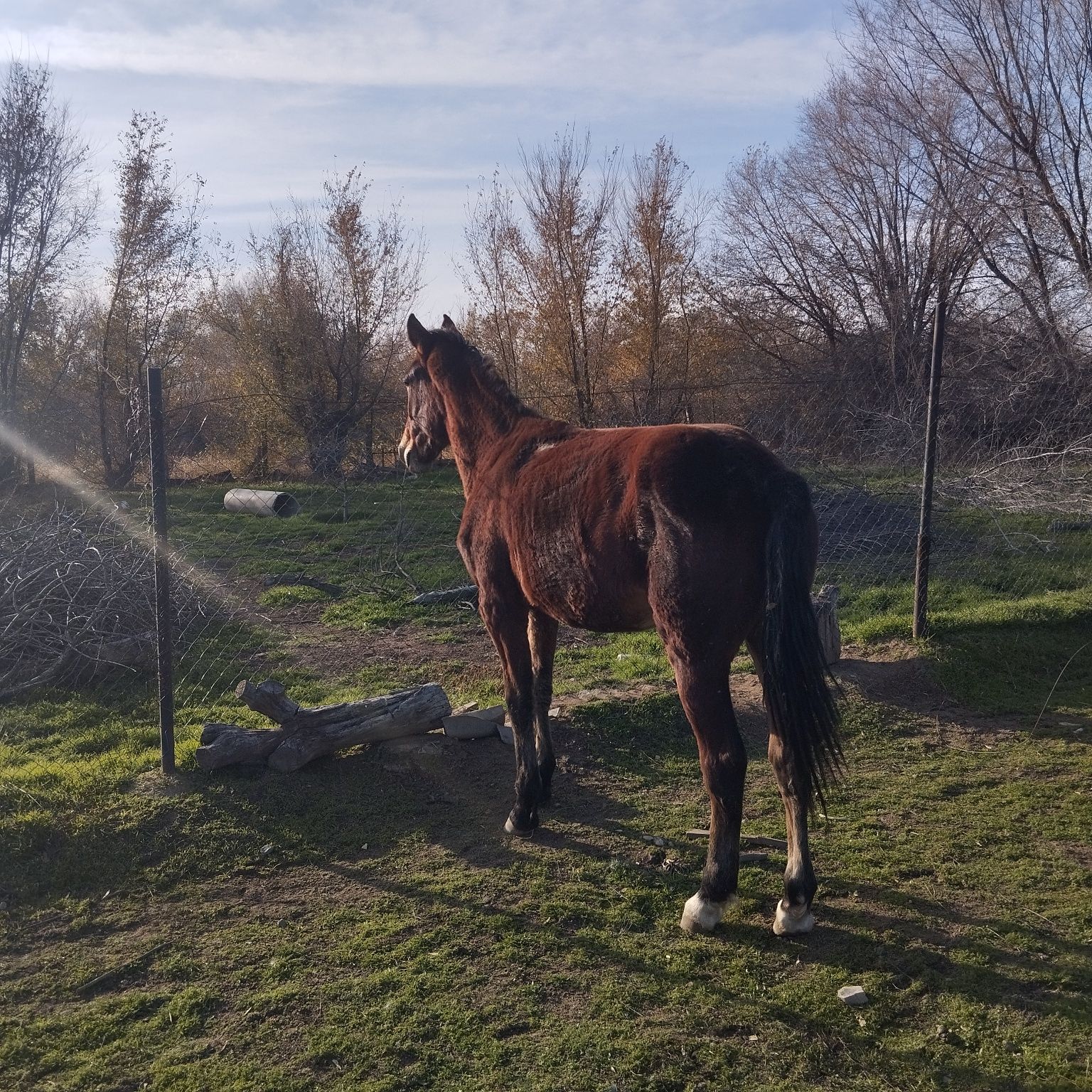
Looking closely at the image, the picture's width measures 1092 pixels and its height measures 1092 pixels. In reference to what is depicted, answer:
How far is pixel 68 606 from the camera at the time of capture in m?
7.07

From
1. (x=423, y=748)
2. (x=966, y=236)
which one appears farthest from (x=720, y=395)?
(x=966, y=236)

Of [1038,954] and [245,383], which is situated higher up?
[245,383]

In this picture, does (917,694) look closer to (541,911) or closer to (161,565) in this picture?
(541,911)

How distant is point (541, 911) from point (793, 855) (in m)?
1.06

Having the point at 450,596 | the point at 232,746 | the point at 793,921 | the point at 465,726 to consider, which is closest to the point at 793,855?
the point at 793,921

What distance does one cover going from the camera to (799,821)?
3.55 meters

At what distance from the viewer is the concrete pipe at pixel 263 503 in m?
14.4

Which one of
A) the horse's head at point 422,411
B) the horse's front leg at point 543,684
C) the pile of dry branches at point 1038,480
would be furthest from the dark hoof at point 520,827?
the pile of dry branches at point 1038,480

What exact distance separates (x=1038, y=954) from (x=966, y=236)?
19550 mm

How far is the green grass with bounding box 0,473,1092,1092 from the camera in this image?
2.79 m

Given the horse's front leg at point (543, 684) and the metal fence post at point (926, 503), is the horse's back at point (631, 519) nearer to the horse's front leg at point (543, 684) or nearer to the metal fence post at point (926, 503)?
the horse's front leg at point (543, 684)

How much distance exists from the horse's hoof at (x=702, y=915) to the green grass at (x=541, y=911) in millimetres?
87

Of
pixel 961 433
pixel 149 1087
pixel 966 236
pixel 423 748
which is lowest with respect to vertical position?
pixel 149 1087

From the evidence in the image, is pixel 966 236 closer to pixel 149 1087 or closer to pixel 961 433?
pixel 961 433
